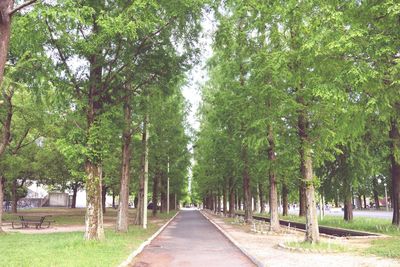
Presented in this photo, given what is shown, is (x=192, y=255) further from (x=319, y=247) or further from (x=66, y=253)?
(x=319, y=247)

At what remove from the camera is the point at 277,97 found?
16953 millimetres

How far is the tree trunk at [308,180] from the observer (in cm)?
1623

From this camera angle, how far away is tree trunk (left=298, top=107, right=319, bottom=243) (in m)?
16.2

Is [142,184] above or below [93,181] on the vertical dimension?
above

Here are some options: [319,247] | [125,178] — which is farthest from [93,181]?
[319,247]

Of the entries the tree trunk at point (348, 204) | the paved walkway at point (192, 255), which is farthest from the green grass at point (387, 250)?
the tree trunk at point (348, 204)

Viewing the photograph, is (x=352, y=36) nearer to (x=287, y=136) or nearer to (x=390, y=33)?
(x=390, y=33)

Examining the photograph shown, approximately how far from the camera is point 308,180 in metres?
16.5

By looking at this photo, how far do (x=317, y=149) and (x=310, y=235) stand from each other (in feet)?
11.9

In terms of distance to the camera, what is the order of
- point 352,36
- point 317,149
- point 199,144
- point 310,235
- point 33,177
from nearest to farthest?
1. point 352,36
2. point 310,235
3. point 317,149
4. point 199,144
5. point 33,177

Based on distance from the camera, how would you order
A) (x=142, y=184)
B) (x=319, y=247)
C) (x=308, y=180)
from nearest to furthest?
(x=319, y=247)
(x=308, y=180)
(x=142, y=184)

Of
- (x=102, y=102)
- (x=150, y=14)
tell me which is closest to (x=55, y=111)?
(x=102, y=102)

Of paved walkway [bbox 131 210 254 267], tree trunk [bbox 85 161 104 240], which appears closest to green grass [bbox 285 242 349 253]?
paved walkway [bbox 131 210 254 267]

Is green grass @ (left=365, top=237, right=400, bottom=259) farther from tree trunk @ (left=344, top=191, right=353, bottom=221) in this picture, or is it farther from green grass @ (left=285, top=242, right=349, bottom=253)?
tree trunk @ (left=344, top=191, right=353, bottom=221)
